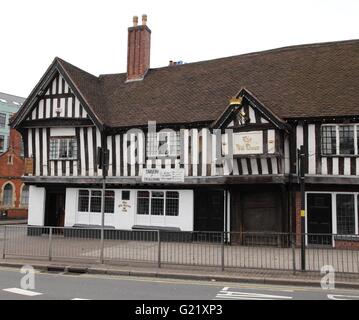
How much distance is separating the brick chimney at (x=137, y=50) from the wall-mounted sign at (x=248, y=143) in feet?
30.7

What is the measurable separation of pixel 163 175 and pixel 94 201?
4.32 meters

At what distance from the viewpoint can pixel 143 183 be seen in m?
19.5

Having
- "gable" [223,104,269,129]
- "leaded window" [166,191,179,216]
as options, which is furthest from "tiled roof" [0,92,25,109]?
"gable" [223,104,269,129]

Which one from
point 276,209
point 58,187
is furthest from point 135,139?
point 276,209

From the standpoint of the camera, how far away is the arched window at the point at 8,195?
38.8 m

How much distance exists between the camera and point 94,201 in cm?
2106

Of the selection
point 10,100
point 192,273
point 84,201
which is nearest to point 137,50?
point 84,201

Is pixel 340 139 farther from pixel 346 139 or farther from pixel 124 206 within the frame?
pixel 124 206

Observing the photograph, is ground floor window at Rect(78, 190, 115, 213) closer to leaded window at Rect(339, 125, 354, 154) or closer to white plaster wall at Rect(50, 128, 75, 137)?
white plaster wall at Rect(50, 128, 75, 137)

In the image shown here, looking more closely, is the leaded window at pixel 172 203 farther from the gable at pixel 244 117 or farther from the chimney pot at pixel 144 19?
the chimney pot at pixel 144 19

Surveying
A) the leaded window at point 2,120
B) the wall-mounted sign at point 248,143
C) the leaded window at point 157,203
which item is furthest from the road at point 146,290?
the leaded window at point 2,120

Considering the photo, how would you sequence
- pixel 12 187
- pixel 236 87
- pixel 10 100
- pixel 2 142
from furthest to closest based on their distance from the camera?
pixel 10 100, pixel 2 142, pixel 12 187, pixel 236 87

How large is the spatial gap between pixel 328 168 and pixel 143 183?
840 cm
